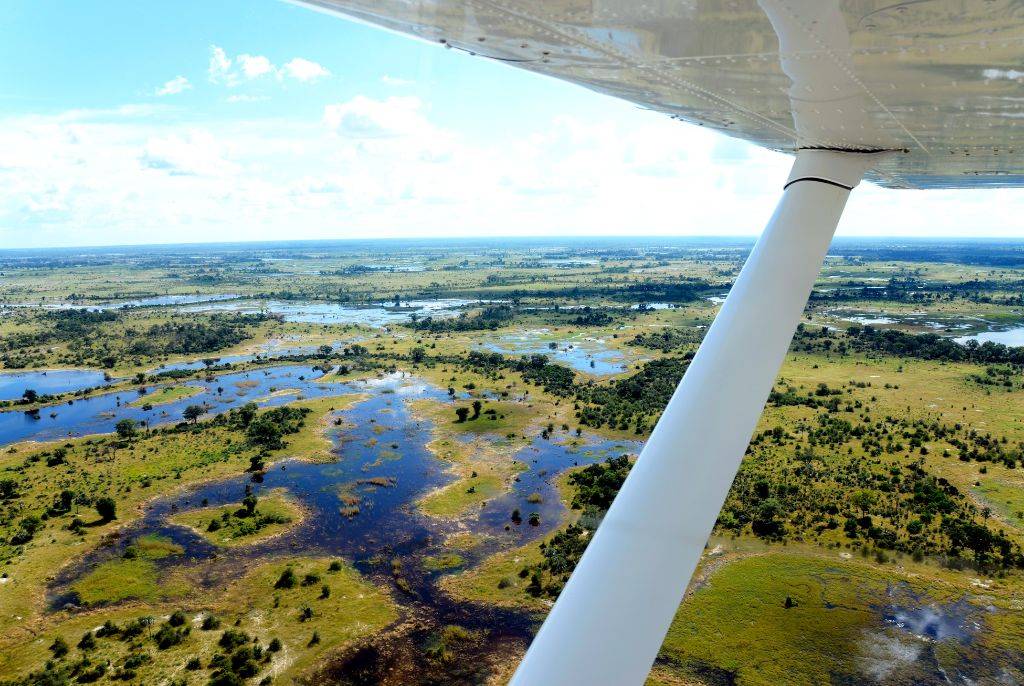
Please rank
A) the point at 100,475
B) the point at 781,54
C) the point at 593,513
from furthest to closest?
the point at 100,475, the point at 593,513, the point at 781,54

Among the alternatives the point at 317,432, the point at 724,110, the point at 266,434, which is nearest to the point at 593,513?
the point at 317,432

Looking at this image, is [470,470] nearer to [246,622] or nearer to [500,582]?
[500,582]

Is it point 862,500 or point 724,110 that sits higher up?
point 724,110

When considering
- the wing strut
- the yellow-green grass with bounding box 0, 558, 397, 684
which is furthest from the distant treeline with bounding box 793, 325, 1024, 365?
the wing strut

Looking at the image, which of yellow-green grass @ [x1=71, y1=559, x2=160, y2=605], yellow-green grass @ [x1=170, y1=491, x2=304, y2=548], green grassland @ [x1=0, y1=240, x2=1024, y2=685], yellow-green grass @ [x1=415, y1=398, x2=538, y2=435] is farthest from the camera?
yellow-green grass @ [x1=415, y1=398, x2=538, y2=435]

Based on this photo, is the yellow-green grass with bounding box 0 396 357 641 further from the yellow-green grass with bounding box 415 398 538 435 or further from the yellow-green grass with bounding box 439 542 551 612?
the yellow-green grass with bounding box 439 542 551 612

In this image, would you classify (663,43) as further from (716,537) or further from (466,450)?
(466,450)
